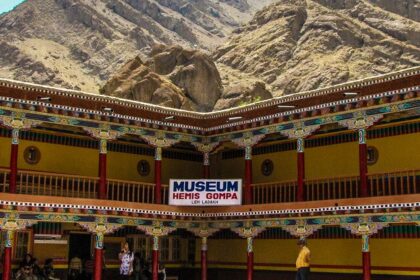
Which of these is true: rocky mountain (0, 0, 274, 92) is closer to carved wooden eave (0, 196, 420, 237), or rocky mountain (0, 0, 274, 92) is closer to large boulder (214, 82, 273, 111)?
large boulder (214, 82, 273, 111)

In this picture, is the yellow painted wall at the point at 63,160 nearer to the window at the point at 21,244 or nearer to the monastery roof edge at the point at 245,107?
the window at the point at 21,244

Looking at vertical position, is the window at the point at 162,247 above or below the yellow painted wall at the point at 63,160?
below

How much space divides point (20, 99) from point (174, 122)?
20.1 ft

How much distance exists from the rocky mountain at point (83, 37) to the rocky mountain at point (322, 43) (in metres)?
20.8

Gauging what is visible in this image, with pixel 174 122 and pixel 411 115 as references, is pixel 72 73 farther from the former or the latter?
pixel 411 115

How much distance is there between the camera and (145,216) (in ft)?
77.2

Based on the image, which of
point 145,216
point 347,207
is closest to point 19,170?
point 145,216

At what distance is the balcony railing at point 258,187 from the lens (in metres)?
21.0

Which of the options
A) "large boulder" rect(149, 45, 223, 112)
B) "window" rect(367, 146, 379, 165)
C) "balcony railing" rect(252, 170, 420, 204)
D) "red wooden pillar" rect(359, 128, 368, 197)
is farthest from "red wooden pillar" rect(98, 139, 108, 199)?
"large boulder" rect(149, 45, 223, 112)

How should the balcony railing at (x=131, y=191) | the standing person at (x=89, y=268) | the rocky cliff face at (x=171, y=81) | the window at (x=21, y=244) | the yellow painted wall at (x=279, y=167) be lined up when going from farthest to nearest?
the rocky cliff face at (x=171, y=81)
the yellow painted wall at (x=279, y=167)
the standing person at (x=89, y=268)
the balcony railing at (x=131, y=191)
the window at (x=21, y=244)

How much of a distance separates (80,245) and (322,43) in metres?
57.2

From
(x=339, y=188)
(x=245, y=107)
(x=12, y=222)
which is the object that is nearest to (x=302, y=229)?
(x=339, y=188)

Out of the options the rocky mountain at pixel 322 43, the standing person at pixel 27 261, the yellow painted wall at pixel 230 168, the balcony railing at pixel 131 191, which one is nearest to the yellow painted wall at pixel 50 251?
the standing person at pixel 27 261

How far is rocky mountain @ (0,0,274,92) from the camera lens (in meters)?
90.2
